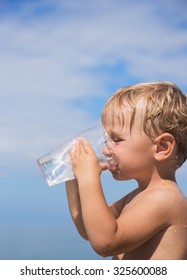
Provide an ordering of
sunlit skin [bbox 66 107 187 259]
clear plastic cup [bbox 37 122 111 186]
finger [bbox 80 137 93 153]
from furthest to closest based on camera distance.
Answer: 1. clear plastic cup [bbox 37 122 111 186]
2. finger [bbox 80 137 93 153]
3. sunlit skin [bbox 66 107 187 259]

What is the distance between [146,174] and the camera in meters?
2.00

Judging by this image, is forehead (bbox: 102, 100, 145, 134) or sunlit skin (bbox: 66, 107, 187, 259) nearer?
sunlit skin (bbox: 66, 107, 187, 259)

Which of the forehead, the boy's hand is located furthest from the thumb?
the forehead

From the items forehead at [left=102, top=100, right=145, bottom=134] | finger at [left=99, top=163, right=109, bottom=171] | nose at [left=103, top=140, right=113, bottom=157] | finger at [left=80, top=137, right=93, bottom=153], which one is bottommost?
finger at [left=99, top=163, right=109, bottom=171]

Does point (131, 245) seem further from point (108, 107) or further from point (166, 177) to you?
point (108, 107)

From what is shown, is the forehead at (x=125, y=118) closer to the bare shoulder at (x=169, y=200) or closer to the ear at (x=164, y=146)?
the ear at (x=164, y=146)

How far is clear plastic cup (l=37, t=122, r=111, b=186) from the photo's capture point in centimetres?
205

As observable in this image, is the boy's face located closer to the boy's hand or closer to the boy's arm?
the boy's hand

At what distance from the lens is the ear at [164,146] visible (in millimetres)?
1956

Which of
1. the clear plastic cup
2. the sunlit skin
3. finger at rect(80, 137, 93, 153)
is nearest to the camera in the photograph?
the sunlit skin

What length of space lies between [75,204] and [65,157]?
229 millimetres

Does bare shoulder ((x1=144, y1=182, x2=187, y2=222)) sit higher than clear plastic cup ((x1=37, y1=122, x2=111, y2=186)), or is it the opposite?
clear plastic cup ((x1=37, y1=122, x2=111, y2=186))
